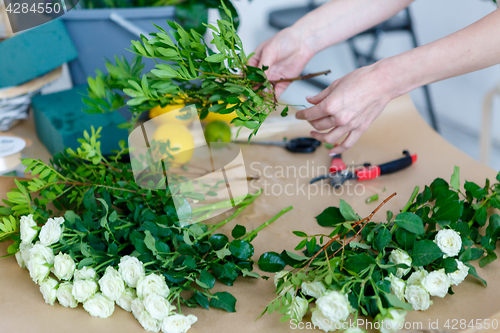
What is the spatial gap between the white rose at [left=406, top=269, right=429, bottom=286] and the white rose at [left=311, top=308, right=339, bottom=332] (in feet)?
0.40

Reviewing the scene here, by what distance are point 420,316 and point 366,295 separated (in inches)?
3.0

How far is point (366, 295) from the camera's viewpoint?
0.46 m

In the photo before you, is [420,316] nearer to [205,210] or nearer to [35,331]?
[205,210]

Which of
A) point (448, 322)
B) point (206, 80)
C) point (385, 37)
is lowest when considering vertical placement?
point (448, 322)

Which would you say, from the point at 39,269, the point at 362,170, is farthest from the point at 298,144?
the point at 39,269

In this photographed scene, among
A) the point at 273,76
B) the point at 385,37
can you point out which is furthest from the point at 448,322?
the point at 385,37

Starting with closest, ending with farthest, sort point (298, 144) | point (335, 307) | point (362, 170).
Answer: point (335, 307)
point (362, 170)
point (298, 144)

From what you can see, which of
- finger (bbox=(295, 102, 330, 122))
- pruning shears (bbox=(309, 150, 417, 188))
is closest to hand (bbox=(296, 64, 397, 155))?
finger (bbox=(295, 102, 330, 122))

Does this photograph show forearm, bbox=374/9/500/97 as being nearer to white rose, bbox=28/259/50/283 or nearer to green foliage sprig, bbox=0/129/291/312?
green foliage sprig, bbox=0/129/291/312

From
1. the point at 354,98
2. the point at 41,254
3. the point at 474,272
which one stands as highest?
the point at 354,98

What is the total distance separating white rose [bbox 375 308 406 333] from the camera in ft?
1.37

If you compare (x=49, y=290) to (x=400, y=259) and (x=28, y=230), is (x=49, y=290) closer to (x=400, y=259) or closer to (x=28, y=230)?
(x=28, y=230)

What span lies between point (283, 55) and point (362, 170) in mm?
312

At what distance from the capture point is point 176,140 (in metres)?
0.64
